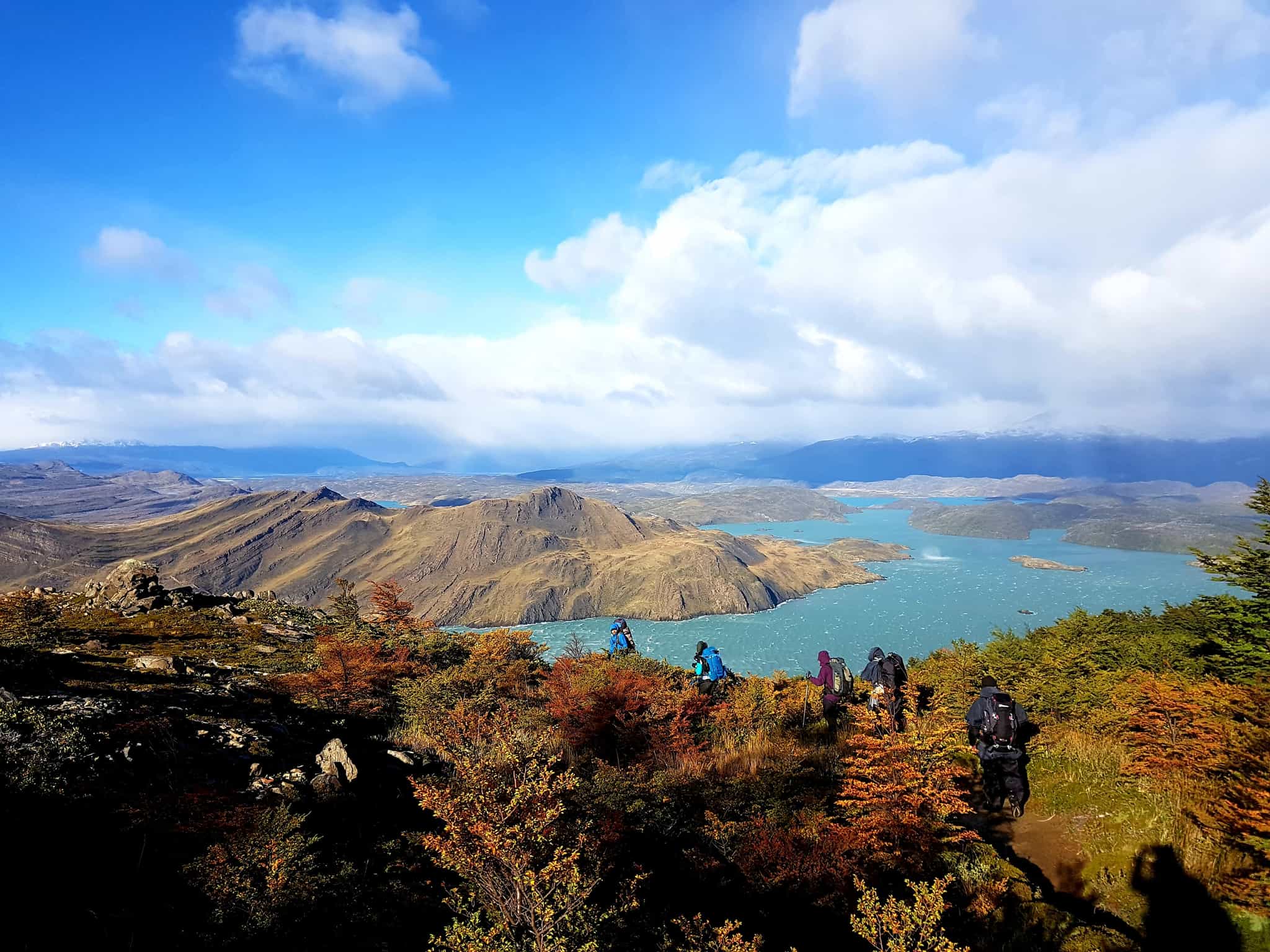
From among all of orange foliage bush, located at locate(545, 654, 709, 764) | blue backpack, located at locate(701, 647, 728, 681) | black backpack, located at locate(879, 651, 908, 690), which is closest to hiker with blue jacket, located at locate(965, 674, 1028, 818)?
black backpack, located at locate(879, 651, 908, 690)

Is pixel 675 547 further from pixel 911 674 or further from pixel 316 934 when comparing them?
pixel 316 934

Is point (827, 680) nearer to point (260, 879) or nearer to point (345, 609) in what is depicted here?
point (260, 879)

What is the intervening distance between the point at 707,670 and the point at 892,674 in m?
6.36

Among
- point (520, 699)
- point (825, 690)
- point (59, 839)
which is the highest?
point (59, 839)

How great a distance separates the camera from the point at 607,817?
28.9 ft

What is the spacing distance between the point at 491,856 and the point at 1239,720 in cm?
1209

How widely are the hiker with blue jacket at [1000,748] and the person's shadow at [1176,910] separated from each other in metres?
2.49

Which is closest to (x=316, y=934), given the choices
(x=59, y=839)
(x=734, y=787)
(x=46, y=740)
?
(x=59, y=839)

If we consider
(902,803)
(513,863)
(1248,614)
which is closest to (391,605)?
(513,863)

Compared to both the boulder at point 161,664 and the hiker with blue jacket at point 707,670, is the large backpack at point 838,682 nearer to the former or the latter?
the hiker with blue jacket at point 707,670

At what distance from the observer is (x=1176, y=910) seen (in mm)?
6926

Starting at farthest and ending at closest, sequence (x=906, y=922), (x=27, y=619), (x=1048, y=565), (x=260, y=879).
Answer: (x=1048, y=565)
(x=27, y=619)
(x=260, y=879)
(x=906, y=922)

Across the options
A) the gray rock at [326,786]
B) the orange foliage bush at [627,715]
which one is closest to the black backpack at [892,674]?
the orange foliage bush at [627,715]

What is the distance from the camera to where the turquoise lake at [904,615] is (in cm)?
12256
